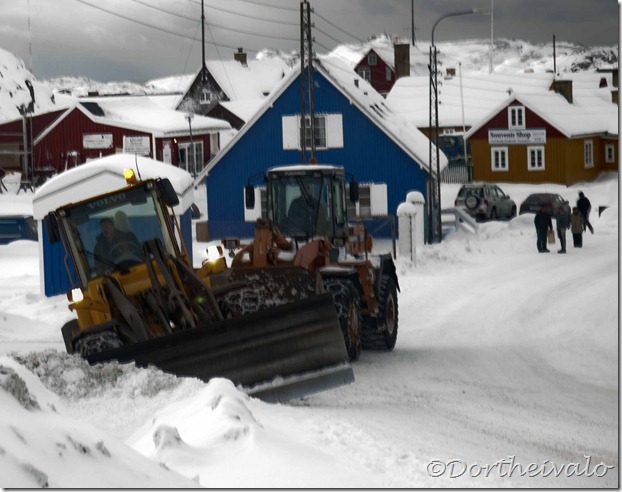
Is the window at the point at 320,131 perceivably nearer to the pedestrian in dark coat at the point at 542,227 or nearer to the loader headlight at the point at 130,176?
the pedestrian in dark coat at the point at 542,227

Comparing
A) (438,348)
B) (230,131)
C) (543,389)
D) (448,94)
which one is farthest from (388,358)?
(448,94)

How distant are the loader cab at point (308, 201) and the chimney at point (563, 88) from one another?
28651mm

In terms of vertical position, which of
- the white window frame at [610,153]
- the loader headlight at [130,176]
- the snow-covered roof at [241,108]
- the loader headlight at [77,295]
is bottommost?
the loader headlight at [77,295]

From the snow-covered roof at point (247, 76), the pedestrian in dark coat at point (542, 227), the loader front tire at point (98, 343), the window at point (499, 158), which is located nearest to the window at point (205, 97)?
the snow-covered roof at point (247, 76)

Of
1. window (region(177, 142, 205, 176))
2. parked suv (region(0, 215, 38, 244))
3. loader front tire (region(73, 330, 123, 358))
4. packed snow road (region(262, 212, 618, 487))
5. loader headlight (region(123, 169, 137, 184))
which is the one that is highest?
window (region(177, 142, 205, 176))

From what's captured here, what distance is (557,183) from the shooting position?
1405 inches

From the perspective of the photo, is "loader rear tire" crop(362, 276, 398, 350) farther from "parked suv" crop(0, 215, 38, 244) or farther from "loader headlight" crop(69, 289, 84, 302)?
"parked suv" crop(0, 215, 38, 244)

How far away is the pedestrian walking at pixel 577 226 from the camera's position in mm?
25938

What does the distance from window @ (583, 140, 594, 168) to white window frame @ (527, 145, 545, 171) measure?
4.63 m

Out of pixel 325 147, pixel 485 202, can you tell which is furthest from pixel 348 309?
pixel 485 202

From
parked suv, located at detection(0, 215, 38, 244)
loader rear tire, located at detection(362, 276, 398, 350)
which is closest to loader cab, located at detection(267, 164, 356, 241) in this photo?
loader rear tire, located at detection(362, 276, 398, 350)

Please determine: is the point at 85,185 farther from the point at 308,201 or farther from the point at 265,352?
the point at 265,352

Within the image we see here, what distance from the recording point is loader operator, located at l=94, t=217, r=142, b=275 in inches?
391

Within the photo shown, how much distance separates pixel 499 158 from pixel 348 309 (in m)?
31.9
